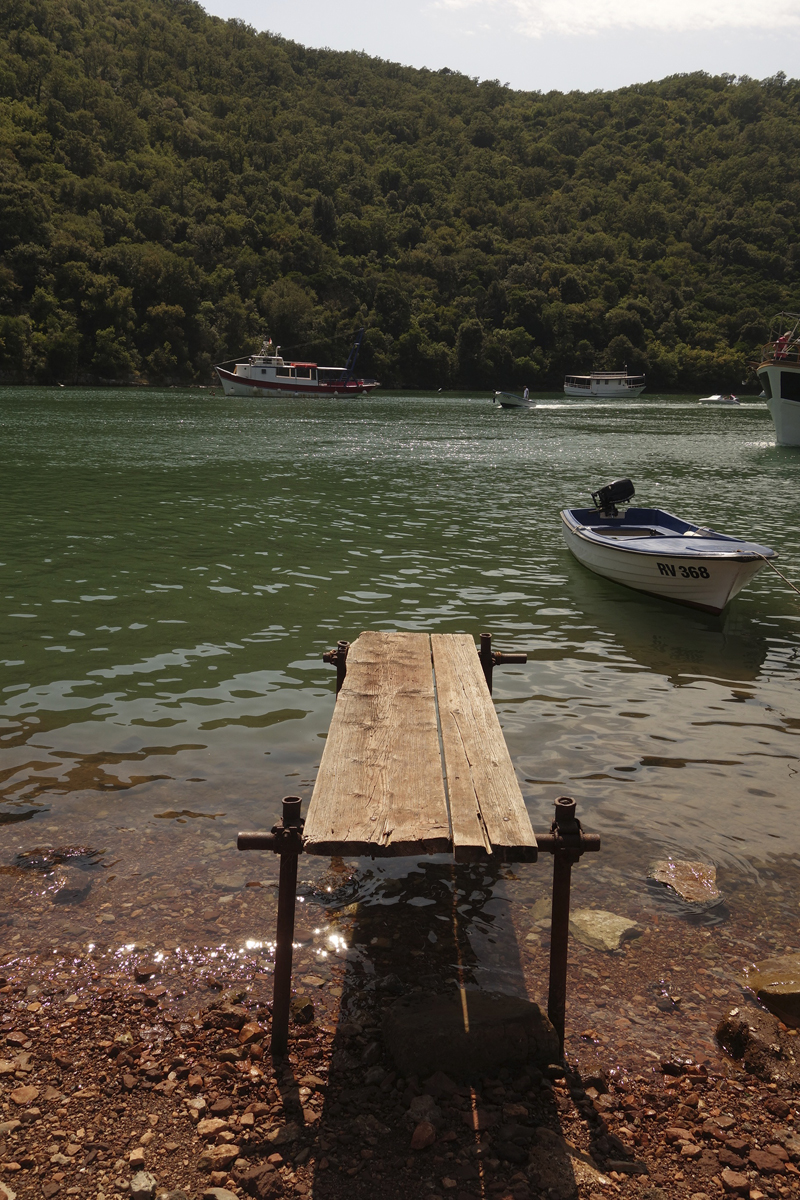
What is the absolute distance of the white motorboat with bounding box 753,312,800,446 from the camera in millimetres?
45781

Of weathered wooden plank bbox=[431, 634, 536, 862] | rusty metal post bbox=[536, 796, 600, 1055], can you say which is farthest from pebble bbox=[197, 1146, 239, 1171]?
rusty metal post bbox=[536, 796, 600, 1055]

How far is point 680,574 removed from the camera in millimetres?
13328

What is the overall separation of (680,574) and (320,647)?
242 inches

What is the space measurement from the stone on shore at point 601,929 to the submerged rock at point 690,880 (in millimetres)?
556

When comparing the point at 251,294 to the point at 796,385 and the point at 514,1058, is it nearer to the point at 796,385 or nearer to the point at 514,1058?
the point at 796,385

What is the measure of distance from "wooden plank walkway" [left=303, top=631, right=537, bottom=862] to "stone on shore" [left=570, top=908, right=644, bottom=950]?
4.13 feet

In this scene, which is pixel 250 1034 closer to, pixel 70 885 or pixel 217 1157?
pixel 217 1157

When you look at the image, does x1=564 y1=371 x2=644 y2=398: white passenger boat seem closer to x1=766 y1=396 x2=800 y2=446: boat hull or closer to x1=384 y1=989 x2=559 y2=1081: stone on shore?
x1=766 y1=396 x2=800 y2=446: boat hull

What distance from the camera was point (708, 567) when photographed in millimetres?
12828

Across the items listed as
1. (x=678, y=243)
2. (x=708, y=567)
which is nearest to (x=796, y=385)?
(x=708, y=567)

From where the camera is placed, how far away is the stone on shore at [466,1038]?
393cm

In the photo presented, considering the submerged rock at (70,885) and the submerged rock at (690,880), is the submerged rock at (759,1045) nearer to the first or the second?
the submerged rock at (690,880)

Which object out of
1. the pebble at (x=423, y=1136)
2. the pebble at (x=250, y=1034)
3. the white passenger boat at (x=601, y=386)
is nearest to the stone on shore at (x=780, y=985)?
the pebble at (x=423, y=1136)

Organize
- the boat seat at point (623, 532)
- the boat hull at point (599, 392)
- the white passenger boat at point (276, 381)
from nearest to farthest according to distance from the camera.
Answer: the boat seat at point (623, 532) < the white passenger boat at point (276, 381) < the boat hull at point (599, 392)
